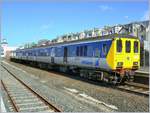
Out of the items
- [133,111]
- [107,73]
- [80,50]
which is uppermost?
[80,50]

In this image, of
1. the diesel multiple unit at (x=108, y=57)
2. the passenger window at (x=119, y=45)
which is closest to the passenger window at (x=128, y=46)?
the diesel multiple unit at (x=108, y=57)

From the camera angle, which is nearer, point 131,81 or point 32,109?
point 32,109

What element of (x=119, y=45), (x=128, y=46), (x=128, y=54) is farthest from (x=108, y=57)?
(x=128, y=46)

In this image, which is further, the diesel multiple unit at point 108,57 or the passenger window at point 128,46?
the passenger window at point 128,46

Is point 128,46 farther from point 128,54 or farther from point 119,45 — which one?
point 119,45

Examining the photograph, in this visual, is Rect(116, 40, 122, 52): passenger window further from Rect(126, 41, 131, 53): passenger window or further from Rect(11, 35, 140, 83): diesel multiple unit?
Rect(126, 41, 131, 53): passenger window

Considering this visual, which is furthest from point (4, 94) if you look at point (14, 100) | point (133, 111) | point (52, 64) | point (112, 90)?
point (52, 64)

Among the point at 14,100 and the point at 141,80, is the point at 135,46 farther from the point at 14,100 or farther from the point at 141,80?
the point at 14,100

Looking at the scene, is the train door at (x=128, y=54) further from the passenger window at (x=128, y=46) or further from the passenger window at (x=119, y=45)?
the passenger window at (x=119, y=45)

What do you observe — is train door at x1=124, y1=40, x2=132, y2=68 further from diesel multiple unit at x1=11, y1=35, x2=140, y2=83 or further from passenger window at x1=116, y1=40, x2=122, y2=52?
passenger window at x1=116, y1=40, x2=122, y2=52

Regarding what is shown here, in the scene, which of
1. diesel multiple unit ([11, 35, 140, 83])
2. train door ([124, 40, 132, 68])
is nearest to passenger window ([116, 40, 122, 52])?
diesel multiple unit ([11, 35, 140, 83])

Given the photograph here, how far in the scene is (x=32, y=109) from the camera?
1063cm

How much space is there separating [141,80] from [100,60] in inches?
119

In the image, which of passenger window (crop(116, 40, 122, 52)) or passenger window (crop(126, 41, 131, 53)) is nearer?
passenger window (crop(116, 40, 122, 52))
